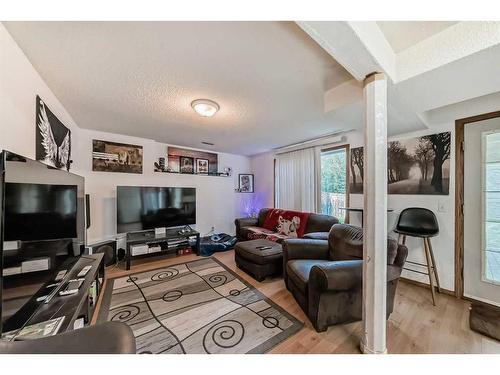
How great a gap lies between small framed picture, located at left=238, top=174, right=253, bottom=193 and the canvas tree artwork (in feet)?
10.3

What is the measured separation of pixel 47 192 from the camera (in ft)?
3.69

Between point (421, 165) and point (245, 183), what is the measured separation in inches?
138

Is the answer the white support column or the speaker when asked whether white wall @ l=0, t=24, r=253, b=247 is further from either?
the white support column

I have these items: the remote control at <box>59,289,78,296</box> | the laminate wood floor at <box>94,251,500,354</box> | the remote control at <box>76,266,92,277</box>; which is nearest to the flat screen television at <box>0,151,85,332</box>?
the remote control at <box>59,289,78,296</box>

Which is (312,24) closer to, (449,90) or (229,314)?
(449,90)

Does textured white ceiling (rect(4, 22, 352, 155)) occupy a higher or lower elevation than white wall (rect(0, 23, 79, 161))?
higher

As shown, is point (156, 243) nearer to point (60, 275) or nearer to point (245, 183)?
point (60, 275)

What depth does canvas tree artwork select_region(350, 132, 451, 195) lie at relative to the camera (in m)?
2.20

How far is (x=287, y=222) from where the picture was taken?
358 centimetres

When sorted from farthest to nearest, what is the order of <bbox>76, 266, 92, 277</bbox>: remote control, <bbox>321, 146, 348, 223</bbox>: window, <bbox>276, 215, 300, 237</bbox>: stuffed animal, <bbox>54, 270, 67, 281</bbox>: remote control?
<bbox>276, 215, 300, 237</bbox>: stuffed animal
<bbox>321, 146, 348, 223</bbox>: window
<bbox>76, 266, 92, 277</bbox>: remote control
<bbox>54, 270, 67, 281</bbox>: remote control

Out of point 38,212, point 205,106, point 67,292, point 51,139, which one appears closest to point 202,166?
point 205,106

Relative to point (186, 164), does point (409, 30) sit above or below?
above

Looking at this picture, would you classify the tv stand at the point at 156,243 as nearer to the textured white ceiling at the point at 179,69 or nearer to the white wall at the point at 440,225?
the textured white ceiling at the point at 179,69
